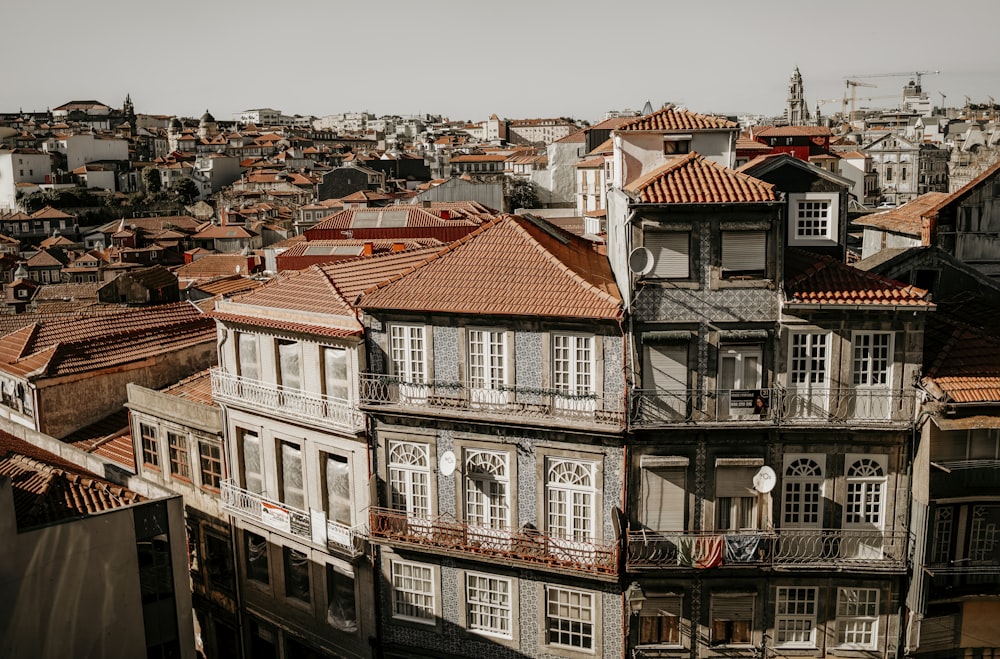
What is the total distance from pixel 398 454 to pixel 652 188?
9.03 metres

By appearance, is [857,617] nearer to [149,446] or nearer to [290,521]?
[290,521]

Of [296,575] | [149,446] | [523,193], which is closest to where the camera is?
[296,575]

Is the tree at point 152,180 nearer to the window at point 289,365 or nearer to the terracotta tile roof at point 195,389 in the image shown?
the terracotta tile roof at point 195,389

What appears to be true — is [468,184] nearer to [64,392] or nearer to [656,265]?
[64,392]

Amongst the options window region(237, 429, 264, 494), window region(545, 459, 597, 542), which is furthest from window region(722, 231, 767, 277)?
window region(237, 429, 264, 494)

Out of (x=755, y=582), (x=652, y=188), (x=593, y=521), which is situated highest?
(x=652, y=188)

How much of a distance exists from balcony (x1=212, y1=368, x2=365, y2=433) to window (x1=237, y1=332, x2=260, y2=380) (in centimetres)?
23

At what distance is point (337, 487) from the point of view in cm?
2316

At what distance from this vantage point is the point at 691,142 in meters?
26.5

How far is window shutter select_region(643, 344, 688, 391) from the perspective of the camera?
64.1 ft

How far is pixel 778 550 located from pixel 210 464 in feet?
53.9

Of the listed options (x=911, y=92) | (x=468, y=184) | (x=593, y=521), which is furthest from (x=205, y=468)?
(x=911, y=92)

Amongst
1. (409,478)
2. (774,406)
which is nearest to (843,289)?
(774,406)

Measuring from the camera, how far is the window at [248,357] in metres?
24.1
